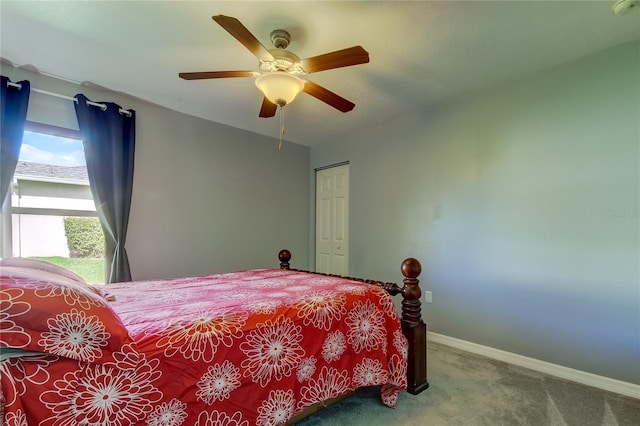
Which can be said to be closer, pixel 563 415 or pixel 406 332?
pixel 563 415

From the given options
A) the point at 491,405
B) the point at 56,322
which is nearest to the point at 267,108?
the point at 56,322

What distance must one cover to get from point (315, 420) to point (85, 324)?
1339 mm

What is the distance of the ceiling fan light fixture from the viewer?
1.79 metres

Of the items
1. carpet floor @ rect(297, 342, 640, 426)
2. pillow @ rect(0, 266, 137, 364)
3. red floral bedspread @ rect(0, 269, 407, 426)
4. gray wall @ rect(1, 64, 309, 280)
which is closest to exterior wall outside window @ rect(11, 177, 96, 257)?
gray wall @ rect(1, 64, 309, 280)

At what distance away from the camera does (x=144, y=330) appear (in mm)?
1128

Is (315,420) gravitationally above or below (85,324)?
below

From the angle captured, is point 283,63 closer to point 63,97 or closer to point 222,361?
point 222,361

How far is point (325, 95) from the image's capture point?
2.07 meters

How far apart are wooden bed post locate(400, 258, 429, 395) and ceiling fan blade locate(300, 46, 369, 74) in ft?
4.18

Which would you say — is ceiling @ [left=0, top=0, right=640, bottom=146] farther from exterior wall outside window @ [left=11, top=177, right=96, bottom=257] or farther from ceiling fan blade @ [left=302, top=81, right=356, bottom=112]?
exterior wall outside window @ [left=11, top=177, right=96, bottom=257]

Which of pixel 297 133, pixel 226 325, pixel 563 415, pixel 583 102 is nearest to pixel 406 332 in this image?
pixel 563 415

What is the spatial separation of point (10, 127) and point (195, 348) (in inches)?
99.1

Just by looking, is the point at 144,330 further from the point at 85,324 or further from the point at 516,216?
the point at 516,216

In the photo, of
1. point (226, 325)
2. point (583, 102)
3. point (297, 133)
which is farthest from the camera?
point (297, 133)
